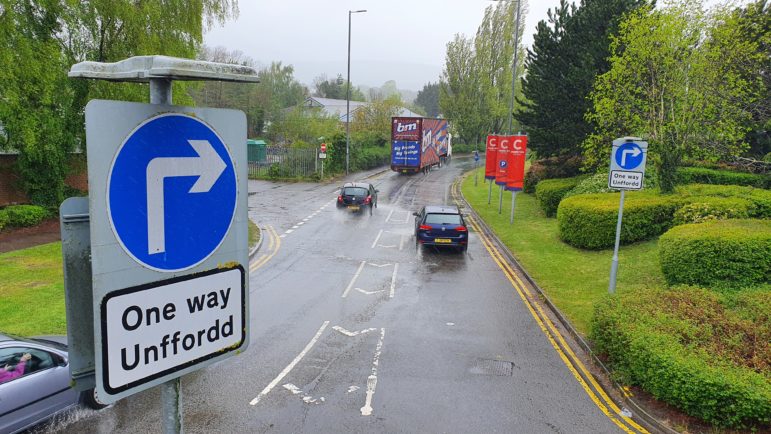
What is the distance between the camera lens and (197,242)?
219 cm

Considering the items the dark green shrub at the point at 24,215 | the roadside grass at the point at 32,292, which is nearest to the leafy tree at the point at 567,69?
the roadside grass at the point at 32,292

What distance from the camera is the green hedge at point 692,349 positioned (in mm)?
6724

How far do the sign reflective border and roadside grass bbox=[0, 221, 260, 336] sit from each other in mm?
9458

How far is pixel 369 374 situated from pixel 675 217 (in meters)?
12.2

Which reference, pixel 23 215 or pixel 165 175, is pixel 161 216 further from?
pixel 23 215

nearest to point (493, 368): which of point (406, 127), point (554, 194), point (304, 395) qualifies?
point (304, 395)

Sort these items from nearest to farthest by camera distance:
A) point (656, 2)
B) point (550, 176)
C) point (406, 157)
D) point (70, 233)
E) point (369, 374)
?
1. point (70, 233)
2. point (369, 374)
3. point (656, 2)
4. point (550, 176)
5. point (406, 157)

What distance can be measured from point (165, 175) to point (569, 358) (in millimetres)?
9281

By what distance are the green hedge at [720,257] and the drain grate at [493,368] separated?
18.1ft

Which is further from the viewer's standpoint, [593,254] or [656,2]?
[656,2]

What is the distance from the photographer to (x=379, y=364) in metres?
9.14

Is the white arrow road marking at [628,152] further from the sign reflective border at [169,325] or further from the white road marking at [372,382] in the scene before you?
the sign reflective border at [169,325]

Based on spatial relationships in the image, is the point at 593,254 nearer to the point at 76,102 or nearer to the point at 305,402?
the point at 305,402

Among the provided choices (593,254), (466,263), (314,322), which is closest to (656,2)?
(593,254)
